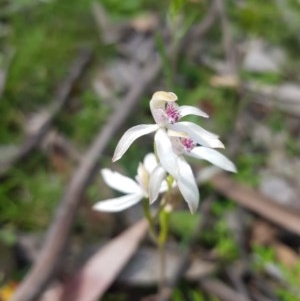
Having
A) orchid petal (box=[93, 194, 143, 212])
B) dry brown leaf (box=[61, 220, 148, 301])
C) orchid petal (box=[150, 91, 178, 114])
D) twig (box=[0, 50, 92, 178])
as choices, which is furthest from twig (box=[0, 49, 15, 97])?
orchid petal (box=[150, 91, 178, 114])

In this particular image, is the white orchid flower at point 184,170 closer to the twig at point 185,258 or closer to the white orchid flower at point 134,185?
the white orchid flower at point 134,185

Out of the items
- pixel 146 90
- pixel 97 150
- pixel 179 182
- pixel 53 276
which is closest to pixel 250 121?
pixel 146 90

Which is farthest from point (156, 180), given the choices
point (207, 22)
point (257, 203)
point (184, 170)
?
point (207, 22)

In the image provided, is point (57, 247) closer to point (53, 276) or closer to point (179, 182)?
point (53, 276)

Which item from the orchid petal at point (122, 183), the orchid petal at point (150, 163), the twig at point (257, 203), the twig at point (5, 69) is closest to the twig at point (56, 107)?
the twig at point (5, 69)

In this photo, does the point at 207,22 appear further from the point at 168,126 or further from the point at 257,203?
the point at 168,126

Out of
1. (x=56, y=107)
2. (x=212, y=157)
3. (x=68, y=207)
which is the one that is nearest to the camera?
(x=212, y=157)
